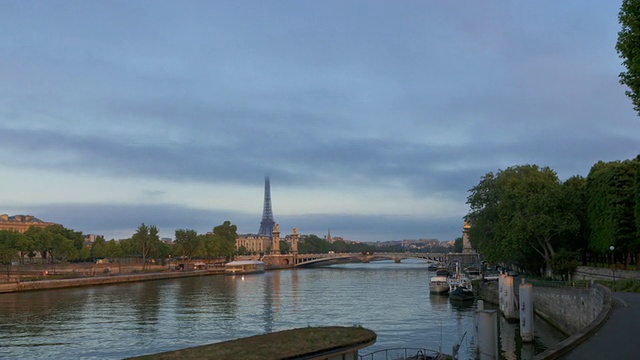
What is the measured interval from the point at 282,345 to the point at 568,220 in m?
50.3

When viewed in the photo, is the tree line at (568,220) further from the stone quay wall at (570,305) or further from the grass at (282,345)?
the grass at (282,345)

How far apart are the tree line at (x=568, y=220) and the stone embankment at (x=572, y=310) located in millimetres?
11497

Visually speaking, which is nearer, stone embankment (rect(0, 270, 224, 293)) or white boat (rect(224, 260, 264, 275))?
stone embankment (rect(0, 270, 224, 293))

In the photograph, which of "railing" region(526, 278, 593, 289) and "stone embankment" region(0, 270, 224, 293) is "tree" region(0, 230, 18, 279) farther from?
"railing" region(526, 278, 593, 289)

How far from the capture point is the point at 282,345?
21.4m

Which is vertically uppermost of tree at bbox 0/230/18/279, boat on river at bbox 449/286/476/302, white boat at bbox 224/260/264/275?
tree at bbox 0/230/18/279

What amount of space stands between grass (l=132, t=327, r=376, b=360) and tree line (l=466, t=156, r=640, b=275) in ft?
131

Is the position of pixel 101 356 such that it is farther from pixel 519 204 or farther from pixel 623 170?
pixel 623 170

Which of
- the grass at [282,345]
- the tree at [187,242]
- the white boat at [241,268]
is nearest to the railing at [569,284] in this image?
the grass at [282,345]

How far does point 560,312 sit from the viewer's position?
4159 cm

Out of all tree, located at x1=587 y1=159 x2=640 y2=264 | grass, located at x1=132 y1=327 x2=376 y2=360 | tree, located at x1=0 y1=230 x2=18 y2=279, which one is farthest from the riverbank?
tree, located at x1=0 y1=230 x2=18 y2=279

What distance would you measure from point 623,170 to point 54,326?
58.4 meters

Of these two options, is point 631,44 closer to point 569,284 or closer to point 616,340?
point 616,340

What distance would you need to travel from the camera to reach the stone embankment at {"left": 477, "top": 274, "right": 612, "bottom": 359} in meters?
21.0
